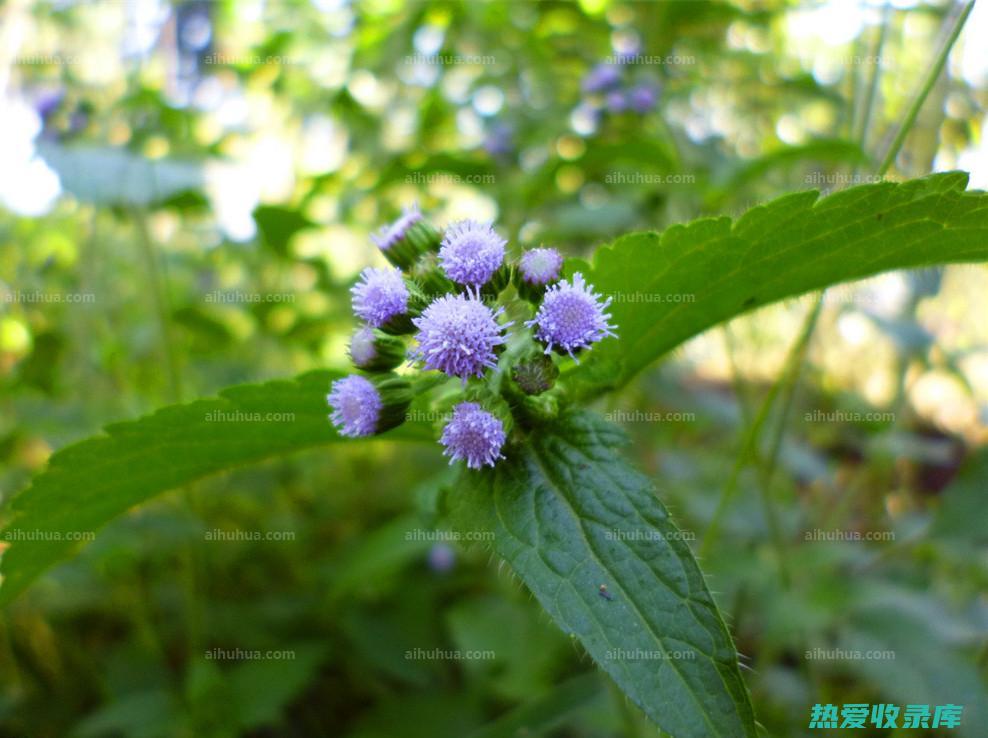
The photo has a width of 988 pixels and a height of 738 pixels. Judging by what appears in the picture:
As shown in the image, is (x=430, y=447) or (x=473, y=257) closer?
(x=473, y=257)

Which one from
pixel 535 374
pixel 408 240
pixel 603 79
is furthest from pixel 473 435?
pixel 603 79

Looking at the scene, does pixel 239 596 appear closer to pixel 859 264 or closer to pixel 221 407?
pixel 221 407

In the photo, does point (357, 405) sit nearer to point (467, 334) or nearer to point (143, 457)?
point (467, 334)

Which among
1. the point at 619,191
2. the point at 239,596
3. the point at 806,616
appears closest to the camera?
the point at 806,616

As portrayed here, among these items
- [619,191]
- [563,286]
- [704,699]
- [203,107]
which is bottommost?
[704,699]

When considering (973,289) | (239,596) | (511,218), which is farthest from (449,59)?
(973,289)

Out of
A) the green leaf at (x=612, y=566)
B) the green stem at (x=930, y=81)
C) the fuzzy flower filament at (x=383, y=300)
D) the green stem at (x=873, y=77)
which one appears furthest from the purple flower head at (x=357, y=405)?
the green stem at (x=873, y=77)
